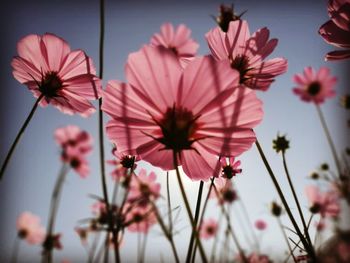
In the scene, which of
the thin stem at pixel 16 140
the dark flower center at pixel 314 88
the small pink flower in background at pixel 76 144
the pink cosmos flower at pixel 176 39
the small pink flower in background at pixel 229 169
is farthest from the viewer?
the dark flower center at pixel 314 88

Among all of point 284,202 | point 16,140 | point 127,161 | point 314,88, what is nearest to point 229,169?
point 127,161

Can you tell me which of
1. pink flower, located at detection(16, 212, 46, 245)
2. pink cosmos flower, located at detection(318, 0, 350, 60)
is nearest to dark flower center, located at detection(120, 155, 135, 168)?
pink cosmos flower, located at detection(318, 0, 350, 60)

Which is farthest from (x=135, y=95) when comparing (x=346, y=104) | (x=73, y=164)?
(x=73, y=164)

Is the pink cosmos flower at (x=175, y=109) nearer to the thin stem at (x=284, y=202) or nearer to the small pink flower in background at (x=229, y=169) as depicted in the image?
the thin stem at (x=284, y=202)

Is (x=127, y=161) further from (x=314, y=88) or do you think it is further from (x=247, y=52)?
(x=314, y=88)

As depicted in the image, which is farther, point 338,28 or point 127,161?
point 127,161

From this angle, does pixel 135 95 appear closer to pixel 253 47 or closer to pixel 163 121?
pixel 163 121

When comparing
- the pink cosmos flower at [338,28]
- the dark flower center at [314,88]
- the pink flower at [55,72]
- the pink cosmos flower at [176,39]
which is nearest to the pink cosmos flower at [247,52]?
the pink cosmos flower at [338,28]

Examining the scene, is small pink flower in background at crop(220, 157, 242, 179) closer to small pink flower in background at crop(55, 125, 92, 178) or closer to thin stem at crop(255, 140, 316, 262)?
thin stem at crop(255, 140, 316, 262)
